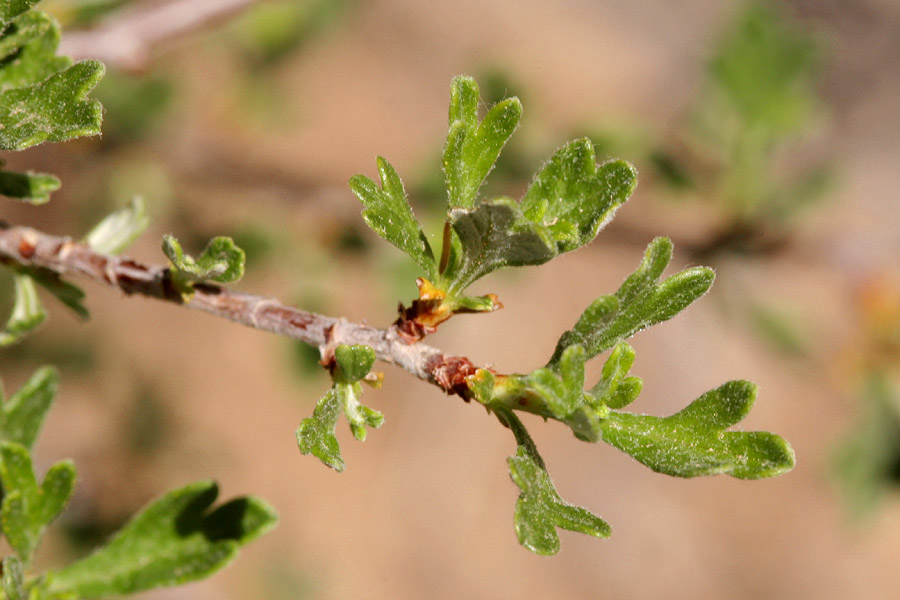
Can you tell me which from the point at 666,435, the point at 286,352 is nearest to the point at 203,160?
the point at 286,352

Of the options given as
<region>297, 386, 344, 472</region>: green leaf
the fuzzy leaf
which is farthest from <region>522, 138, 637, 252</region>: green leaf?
<region>297, 386, 344, 472</region>: green leaf

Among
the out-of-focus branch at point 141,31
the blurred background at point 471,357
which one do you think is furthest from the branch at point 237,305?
the blurred background at point 471,357

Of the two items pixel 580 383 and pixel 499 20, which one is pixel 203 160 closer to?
pixel 580 383

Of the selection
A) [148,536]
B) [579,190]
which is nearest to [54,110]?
[579,190]

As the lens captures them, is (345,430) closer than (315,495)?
Yes

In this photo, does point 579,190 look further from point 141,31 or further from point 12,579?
point 141,31

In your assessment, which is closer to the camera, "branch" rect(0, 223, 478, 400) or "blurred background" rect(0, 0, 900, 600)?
"branch" rect(0, 223, 478, 400)

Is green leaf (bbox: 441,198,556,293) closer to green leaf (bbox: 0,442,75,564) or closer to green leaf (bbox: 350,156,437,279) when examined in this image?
green leaf (bbox: 350,156,437,279)
